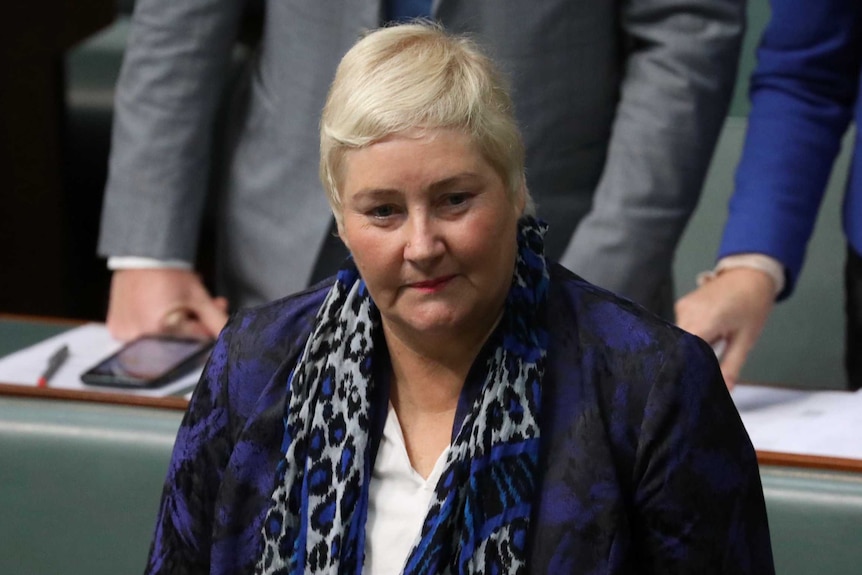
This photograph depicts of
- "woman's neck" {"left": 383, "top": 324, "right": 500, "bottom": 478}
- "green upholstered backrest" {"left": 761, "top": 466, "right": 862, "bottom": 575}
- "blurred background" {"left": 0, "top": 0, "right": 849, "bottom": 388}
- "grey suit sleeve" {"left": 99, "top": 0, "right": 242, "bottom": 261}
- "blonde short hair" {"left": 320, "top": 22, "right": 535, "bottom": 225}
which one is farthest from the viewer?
"blurred background" {"left": 0, "top": 0, "right": 849, "bottom": 388}

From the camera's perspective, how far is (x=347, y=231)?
4.16 feet

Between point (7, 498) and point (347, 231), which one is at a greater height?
point (347, 231)

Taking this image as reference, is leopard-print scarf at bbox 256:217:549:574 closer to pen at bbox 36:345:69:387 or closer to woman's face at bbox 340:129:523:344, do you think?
woman's face at bbox 340:129:523:344

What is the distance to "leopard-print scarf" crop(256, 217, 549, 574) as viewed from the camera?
1245 millimetres

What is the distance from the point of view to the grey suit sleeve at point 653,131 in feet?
6.03

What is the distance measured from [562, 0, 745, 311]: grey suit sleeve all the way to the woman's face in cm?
60

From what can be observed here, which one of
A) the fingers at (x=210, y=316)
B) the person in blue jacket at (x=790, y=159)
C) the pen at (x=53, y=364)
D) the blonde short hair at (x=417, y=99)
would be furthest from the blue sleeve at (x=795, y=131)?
the pen at (x=53, y=364)

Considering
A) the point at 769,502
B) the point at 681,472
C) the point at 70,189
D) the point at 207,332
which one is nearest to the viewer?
the point at 681,472

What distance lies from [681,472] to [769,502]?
1.09ft

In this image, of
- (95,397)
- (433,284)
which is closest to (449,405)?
(433,284)

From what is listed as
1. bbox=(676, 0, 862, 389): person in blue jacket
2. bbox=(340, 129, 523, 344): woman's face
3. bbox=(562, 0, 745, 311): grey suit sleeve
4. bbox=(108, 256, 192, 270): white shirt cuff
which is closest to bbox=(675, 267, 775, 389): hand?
bbox=(676, 0, 862, 389): person in blue jacket

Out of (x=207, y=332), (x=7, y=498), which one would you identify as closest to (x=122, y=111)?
(x=207, y=332)

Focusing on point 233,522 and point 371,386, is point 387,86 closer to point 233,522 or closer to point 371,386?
point 371,386

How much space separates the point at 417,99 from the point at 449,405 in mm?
318
